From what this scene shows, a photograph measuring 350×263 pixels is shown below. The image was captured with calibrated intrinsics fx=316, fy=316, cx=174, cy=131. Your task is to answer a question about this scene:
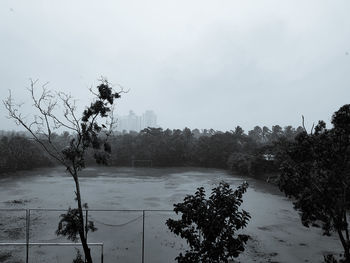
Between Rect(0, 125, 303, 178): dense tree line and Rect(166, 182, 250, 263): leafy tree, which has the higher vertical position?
Rect(0, 125, 303, 178): dense tree line

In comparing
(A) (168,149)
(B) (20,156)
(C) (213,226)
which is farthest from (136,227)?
(A) (168,149)

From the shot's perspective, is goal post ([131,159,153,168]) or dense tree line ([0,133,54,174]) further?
goal post ([131,159,153,168])

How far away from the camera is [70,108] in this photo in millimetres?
9375

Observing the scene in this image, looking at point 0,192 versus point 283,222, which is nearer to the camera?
point 283,222

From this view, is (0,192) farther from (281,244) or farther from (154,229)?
(281,244)

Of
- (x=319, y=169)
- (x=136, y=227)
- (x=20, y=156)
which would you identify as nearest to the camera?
(x=319, y=169)

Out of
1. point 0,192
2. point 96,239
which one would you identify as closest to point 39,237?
point 96,239

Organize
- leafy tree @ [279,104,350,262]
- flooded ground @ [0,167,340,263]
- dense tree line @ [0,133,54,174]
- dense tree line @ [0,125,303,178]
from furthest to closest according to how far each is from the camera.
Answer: dense tree line @ [0,125,303,178] → dense tree line @ [0,133,54,174] → flooded ground @ [0,167,340,263] → leafy tree @ [279,104,350,262]

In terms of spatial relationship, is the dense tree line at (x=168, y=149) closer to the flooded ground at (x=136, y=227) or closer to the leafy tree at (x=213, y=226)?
the flooded ground at (x=136, y=227)

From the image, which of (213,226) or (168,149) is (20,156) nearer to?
(168,149)

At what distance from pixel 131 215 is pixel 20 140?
3656cm

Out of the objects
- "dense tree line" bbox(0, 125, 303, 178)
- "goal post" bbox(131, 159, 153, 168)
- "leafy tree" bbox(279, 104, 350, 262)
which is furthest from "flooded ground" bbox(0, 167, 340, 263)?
"goal post" bbox(131, 159, 153, 168)

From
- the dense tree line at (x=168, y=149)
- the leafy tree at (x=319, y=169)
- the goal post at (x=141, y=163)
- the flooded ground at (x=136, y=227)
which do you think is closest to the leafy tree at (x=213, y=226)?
the leafy tree at (x=319, y=169)

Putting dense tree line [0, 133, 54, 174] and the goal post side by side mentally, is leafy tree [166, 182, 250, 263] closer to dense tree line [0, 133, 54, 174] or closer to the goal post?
dense tree line [0, 133, 54, 174]
